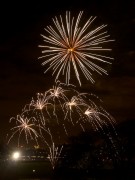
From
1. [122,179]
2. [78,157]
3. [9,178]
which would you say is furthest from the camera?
[9,178]

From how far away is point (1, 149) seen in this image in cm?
12975

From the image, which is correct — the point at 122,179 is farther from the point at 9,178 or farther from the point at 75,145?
the point at 9,178

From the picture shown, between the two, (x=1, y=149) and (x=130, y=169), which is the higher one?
(x=1, y=149)

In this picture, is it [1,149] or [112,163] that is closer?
[112,163]

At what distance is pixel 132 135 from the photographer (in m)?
53.5

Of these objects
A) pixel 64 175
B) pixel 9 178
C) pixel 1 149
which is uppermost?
pixel 1 149

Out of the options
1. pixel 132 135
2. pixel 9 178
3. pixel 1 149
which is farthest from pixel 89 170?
pixel 1 149

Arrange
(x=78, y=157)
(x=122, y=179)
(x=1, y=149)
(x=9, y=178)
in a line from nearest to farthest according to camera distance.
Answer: (x=122, y=179)
(x=78, y=157)
(x=9, y=178)
(x=1, y=149)

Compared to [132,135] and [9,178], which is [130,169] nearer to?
[132,135]

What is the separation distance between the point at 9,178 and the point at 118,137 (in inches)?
727

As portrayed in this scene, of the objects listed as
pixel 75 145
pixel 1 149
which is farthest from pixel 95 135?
pixel 1 149

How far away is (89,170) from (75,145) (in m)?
3.83

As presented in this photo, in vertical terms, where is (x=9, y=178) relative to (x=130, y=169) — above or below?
above

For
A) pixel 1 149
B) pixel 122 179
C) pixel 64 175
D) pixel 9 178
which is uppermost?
pixel 1 149
